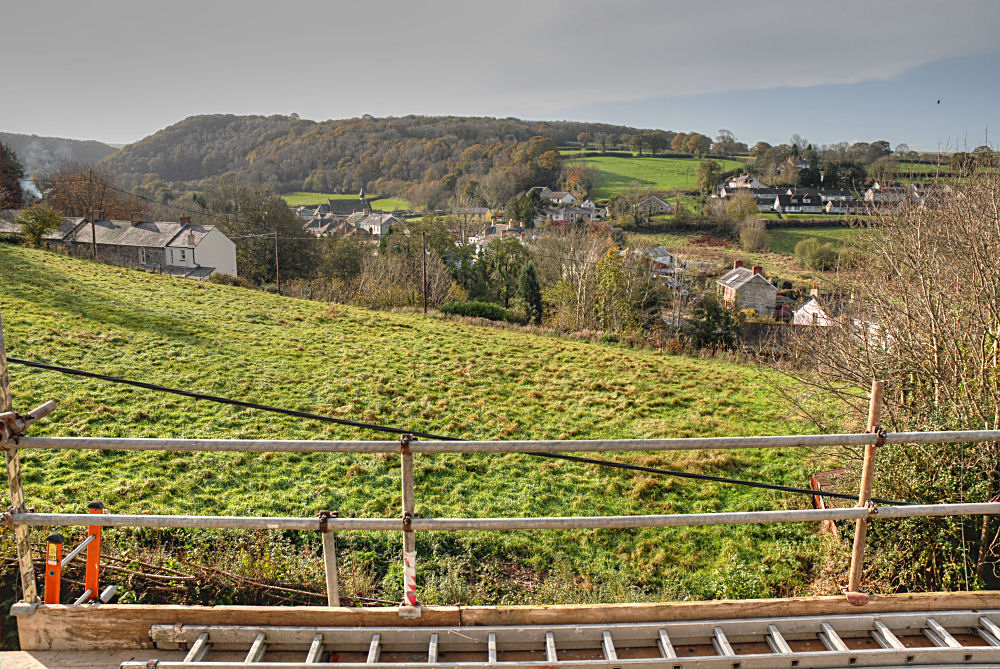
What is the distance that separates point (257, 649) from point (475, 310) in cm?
2504

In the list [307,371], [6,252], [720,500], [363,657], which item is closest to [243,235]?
[6,252]

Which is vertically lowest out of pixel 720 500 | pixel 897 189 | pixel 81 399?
pixel 720 500

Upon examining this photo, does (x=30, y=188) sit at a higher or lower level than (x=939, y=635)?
higher

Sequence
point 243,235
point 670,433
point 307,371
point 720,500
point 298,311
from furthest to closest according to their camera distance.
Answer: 1. point 243,235
2. point 298,311
3. point 307,371
4. point 670,433
5. point 720,500

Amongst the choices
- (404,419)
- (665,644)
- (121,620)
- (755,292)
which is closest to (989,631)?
(665,644)

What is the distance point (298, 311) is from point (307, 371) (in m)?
8.53

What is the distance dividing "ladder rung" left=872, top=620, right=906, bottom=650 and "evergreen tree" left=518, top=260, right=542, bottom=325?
3260 cm

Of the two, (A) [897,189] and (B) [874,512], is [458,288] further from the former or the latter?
(B) [874,512]

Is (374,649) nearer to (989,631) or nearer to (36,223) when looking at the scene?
(989,631)

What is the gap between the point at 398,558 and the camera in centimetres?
681

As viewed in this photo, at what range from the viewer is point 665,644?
3.05 m

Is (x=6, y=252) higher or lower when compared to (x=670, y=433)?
higher

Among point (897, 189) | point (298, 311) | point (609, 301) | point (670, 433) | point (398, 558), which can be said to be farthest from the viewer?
point (609, 301)

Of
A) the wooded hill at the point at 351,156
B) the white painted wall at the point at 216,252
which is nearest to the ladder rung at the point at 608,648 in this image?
the white painted wall at the point at 216,252
